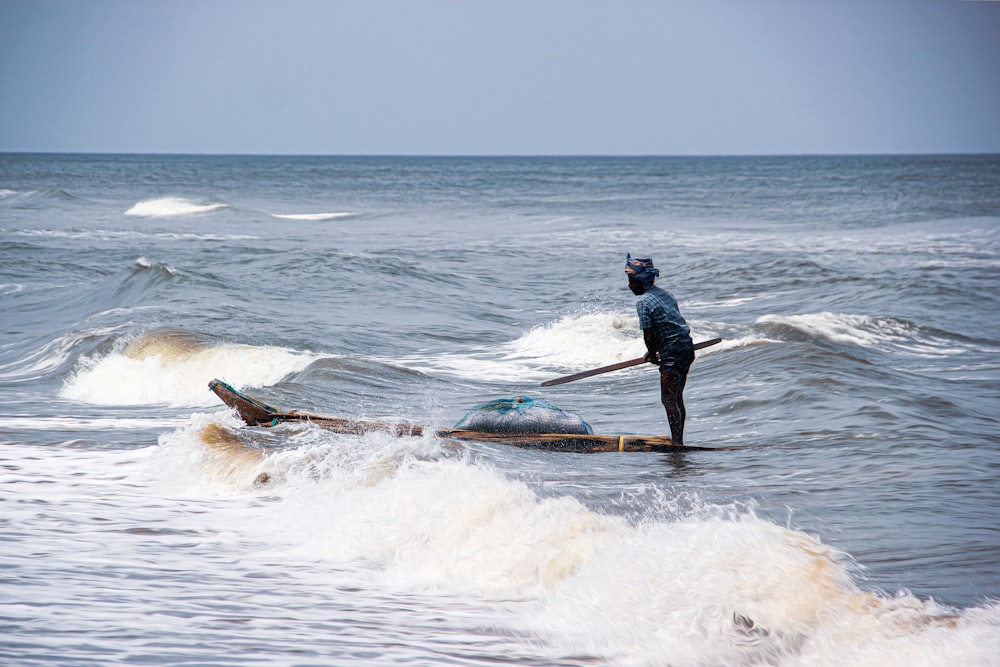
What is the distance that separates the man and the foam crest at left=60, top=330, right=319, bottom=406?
21.6 ft

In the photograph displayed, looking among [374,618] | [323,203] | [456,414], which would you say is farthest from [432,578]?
[323,203]

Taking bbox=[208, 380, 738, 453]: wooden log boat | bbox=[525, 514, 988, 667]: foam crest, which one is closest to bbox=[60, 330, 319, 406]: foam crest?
bbox=[208, 380, 738, 453]: wooden log boat

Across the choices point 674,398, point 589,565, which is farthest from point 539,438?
point 589,565

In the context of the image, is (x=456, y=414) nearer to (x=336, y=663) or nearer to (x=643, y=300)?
(x=643, y=300)

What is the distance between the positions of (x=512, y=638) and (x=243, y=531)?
2676 mm

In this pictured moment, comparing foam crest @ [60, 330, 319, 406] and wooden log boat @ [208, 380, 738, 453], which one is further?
foam crest @ [60, 330, 319, 406]

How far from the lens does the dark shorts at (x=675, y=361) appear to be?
8992mm

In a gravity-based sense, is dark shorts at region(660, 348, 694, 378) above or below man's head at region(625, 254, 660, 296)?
below

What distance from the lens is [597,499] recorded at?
7.70 meters

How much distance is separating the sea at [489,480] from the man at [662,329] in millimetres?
743

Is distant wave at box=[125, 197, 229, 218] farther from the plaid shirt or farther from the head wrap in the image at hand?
the plaid shirt

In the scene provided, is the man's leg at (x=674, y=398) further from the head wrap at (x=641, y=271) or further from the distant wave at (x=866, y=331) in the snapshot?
the distant wave at (x=866, y=331)

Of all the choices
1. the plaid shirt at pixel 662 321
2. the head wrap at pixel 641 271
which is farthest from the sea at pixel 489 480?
the head wrap at pixel 641 271

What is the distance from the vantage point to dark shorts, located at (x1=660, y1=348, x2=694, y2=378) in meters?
8.99
